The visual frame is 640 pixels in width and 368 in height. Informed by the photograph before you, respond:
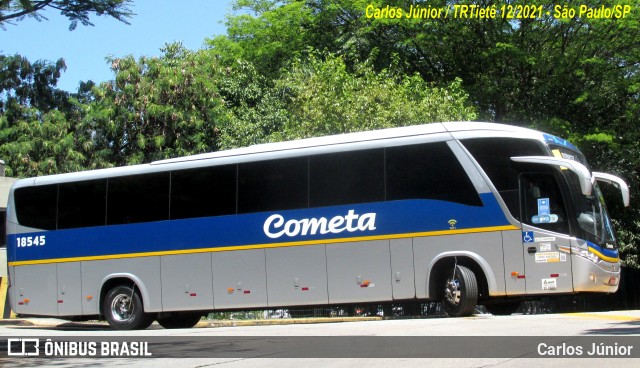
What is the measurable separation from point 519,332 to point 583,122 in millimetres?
26178

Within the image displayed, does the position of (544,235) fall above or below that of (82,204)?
below

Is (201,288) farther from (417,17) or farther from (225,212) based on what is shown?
(417,17)

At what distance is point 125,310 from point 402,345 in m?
9.33

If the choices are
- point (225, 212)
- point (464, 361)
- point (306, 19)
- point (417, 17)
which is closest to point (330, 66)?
point (417, 17)

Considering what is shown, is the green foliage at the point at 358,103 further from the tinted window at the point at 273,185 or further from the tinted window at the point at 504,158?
the tinted window at the point at 504,158

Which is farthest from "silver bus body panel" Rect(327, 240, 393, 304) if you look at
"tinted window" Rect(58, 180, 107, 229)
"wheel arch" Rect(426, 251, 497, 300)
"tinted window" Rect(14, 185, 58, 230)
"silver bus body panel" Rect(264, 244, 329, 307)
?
"tinted window" Rect(14, 185, 58, 230)

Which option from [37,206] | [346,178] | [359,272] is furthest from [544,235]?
[37,206]

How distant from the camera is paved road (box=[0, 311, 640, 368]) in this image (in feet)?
35.1

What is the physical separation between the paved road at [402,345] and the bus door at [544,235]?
73 cm

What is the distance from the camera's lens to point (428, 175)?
1733cm

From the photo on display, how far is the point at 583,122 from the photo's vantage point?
38594 millimetres

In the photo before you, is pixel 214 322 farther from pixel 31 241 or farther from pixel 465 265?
pixel 465 265

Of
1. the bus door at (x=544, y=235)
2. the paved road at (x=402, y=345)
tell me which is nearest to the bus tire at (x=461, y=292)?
the paved road at (x=402, y=345)

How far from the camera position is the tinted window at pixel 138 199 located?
20.1 m
